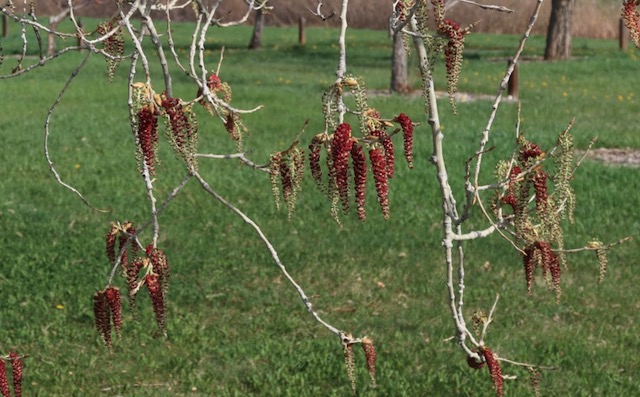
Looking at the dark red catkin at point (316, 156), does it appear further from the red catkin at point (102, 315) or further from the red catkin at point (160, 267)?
the red catkin at point (102, 315)

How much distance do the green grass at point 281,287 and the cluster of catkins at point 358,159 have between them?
0.91 m

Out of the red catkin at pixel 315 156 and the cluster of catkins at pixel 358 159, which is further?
the red catkin at pixel 315 156

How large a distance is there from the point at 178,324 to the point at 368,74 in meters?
16.9

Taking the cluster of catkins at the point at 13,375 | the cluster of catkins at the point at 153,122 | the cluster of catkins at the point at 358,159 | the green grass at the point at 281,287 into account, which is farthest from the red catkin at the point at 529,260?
the cluster of catkins at the point at 13,375

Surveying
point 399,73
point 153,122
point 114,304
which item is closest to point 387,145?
point 153,122

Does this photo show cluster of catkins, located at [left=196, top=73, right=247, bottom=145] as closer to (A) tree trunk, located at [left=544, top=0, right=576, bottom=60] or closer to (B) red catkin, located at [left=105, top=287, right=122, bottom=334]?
(B) red catkin, located at [left=105, top=287, right=122, bottom=334]

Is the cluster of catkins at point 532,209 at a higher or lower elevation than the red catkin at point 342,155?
lower

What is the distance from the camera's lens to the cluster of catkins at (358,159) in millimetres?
2174

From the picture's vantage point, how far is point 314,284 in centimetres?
761

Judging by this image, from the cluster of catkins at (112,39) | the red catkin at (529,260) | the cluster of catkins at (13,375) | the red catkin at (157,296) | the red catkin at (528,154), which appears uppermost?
the cluster of catkins at (112,39)

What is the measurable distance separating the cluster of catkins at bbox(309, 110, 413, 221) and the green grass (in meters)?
0.91

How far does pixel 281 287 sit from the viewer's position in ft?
24.8

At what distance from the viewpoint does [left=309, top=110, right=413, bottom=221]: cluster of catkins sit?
2.17 m

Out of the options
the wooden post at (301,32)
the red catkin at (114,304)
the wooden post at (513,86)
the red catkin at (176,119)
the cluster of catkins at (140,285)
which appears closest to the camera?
the red catkin at (176,119)
